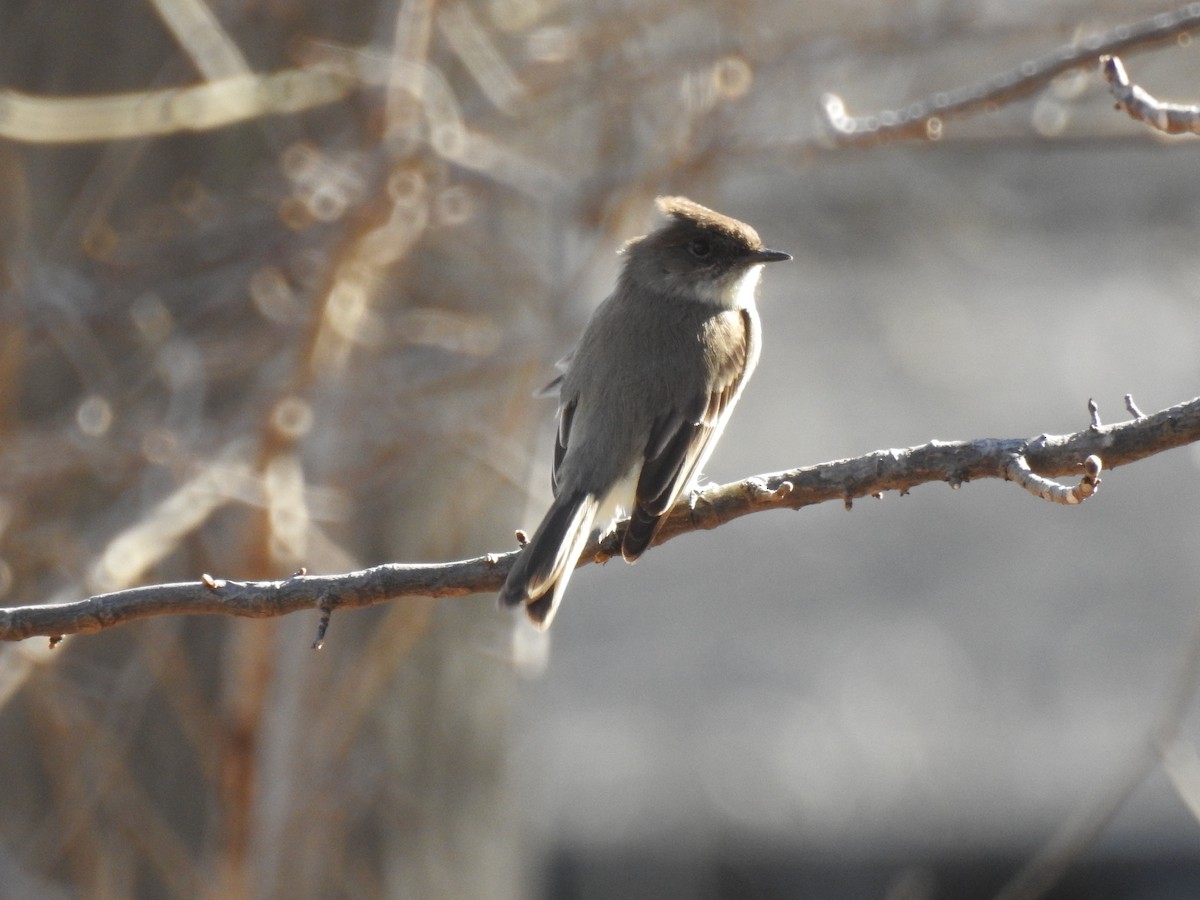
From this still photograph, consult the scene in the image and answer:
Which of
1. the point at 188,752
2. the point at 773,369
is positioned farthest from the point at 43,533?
the point at 773,369

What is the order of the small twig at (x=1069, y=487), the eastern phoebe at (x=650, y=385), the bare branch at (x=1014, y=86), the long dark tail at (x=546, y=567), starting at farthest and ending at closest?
the eastern phoebe at (x=650, y=385) → the bare branch at (x=1014, y=86) → the long dark tail at (x=546, y=567) → the small twig at (x=1069, y=487)

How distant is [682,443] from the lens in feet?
12.2

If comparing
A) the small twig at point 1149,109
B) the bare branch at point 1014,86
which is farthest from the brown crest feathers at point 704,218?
the small twig at point 1149,109

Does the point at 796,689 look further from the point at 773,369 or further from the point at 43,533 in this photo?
the point at 43,533

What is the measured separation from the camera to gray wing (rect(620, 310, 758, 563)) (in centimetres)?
332

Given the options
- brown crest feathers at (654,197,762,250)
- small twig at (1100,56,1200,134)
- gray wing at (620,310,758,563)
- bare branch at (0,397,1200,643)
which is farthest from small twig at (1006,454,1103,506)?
brown crest feathers at (654,197,762,250)

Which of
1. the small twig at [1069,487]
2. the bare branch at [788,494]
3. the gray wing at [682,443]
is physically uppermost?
the gray wing at [682,443]

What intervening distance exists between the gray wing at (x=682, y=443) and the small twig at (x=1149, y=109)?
1239 millimetres

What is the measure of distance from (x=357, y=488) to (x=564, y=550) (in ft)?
7.17

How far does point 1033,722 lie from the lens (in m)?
6.73

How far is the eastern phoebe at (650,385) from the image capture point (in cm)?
331

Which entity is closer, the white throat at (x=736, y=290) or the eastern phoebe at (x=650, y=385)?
the eastern phoebe at (x=650, y=385)

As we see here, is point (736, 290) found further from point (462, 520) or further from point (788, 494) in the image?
point (788, 494)

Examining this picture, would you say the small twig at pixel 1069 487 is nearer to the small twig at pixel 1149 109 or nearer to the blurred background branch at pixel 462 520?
the small twig at pixel 1149 109
